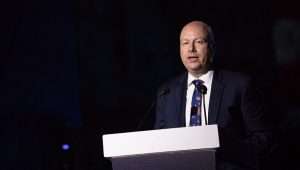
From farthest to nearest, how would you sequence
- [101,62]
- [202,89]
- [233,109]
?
1. [101,62]
2. [233,109]
3. [202,89]

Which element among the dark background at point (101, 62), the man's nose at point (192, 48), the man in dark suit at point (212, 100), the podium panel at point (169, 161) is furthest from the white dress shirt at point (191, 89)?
the dark background at point (101, 62)

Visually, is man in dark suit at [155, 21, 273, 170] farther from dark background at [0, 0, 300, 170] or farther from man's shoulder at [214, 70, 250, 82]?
dark background at [0, 0, 300, 170]

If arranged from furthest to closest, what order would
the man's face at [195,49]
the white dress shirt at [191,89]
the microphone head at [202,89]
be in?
1. the man's face at [195,49]
2. the white dress shirt at [191,89]
3. the microphone head at [202,89]

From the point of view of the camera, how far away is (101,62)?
4.76m

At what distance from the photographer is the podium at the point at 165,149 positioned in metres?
2.00

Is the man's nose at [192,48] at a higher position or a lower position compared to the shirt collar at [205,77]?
higher

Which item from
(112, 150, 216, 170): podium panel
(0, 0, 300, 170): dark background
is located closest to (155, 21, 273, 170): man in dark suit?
(112, 150, 216, 170): podium panel

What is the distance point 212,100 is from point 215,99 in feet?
0.06

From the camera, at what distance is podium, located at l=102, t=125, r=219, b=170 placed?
2.00 meters

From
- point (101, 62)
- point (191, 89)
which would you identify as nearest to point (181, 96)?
point (191, 89)

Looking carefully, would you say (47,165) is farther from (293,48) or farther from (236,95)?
(293,48)

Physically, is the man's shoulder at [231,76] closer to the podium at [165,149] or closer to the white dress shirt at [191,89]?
the white dress shirt at [191,89]

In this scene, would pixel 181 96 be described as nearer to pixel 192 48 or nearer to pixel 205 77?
pixel 205 77

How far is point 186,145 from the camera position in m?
2.03
